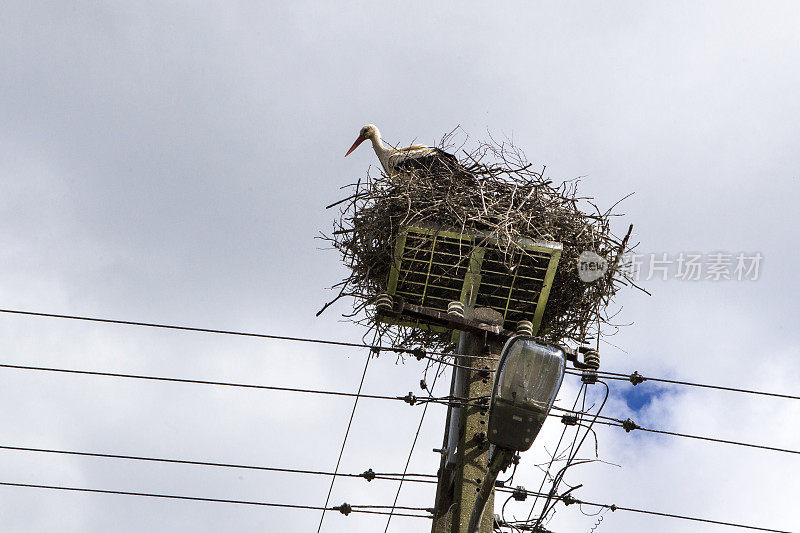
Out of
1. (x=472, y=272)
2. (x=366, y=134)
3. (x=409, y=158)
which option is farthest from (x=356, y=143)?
(x=472, y=272)

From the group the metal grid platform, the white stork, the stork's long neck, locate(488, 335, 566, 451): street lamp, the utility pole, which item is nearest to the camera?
locate(488, 335, 566, 451): street lamp

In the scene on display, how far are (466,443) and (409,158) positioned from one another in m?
3.96

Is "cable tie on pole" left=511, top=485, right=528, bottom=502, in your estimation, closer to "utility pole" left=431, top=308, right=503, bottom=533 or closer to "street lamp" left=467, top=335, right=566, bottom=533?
"utility pole" left=431, top=308, right=503, bottom=533

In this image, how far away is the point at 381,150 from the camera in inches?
385

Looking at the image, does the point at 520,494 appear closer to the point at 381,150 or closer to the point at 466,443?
the point at 466,443

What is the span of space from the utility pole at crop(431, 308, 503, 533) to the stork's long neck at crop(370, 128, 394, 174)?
396cm

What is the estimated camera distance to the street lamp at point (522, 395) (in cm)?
363

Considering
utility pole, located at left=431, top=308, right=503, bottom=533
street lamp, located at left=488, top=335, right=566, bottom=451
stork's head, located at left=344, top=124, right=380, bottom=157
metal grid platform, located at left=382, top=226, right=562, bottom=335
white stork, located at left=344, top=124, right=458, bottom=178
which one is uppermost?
stork's head, located at left=344, top=124, right=380, bottom=157

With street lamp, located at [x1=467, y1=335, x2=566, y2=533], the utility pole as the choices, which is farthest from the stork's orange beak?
street lamp, located at [x1=467, y1=335, x2=566, y2=533]

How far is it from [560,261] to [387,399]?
71.7 inches

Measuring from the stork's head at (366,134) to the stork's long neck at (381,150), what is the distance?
1 centimetres

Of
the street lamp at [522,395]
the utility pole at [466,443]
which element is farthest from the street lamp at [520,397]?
the utility pole at [466,443]

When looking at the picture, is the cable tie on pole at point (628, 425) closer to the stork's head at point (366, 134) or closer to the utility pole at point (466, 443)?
the utility pole at point (466, 443)

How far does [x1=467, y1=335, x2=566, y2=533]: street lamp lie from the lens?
3633 millimetres
